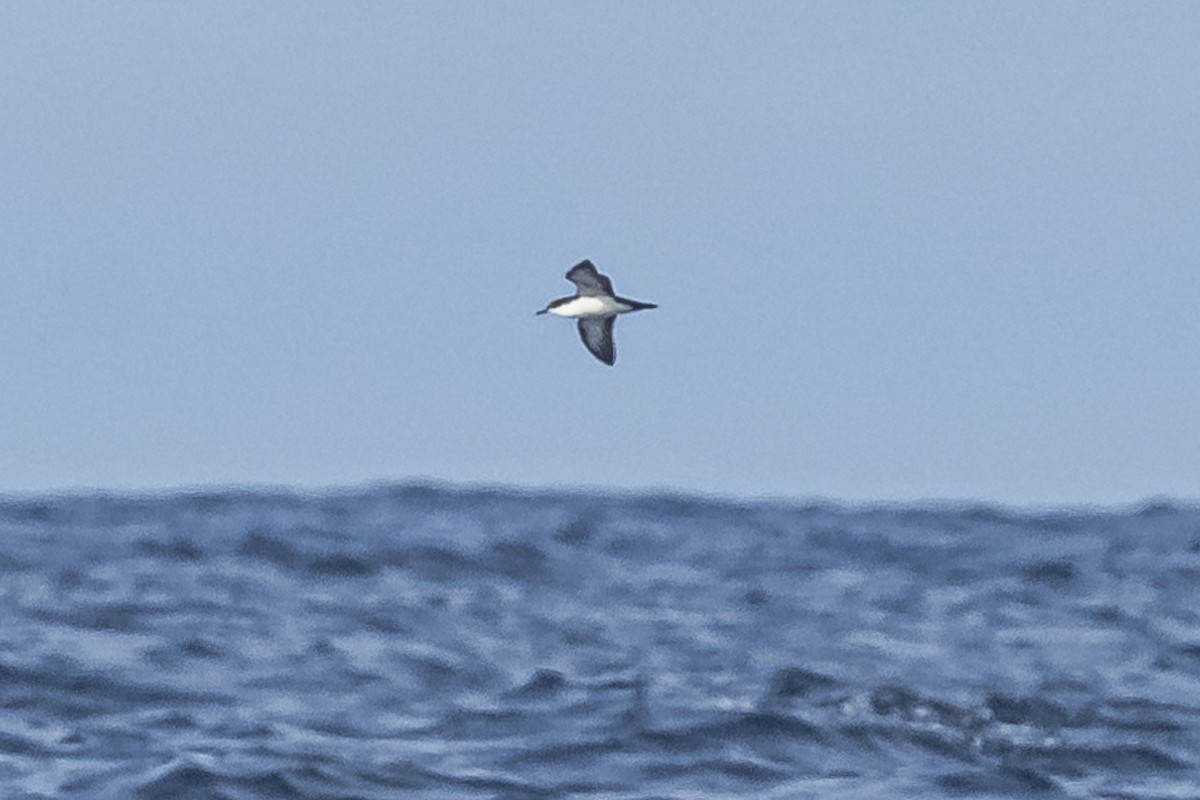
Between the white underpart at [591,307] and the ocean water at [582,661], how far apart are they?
2806mm

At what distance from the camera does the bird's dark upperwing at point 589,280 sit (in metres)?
14.4

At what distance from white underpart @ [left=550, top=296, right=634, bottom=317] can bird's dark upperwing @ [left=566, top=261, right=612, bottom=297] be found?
0.06 meters

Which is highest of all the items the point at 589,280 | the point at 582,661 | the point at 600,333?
the point at 589,280

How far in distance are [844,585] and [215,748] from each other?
1139 centimetres

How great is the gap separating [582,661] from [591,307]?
15.2ft

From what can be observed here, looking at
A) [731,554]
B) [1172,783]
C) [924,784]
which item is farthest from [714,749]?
[731,554]

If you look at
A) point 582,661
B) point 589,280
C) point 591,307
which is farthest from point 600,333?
point 582,661

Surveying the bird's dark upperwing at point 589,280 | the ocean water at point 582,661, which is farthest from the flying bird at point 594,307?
the ocean water at point 582,661

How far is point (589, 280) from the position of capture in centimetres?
1441

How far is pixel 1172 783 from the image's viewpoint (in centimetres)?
1441

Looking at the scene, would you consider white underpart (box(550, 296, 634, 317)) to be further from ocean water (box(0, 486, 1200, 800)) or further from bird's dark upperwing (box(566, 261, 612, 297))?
ocean water (box(0, 486, 1200, 800))

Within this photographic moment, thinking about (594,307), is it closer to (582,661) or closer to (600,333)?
(600,333)

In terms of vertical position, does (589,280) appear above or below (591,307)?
above

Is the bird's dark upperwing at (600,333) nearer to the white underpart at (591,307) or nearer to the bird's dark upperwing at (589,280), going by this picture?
the white underpart at (591,307)
